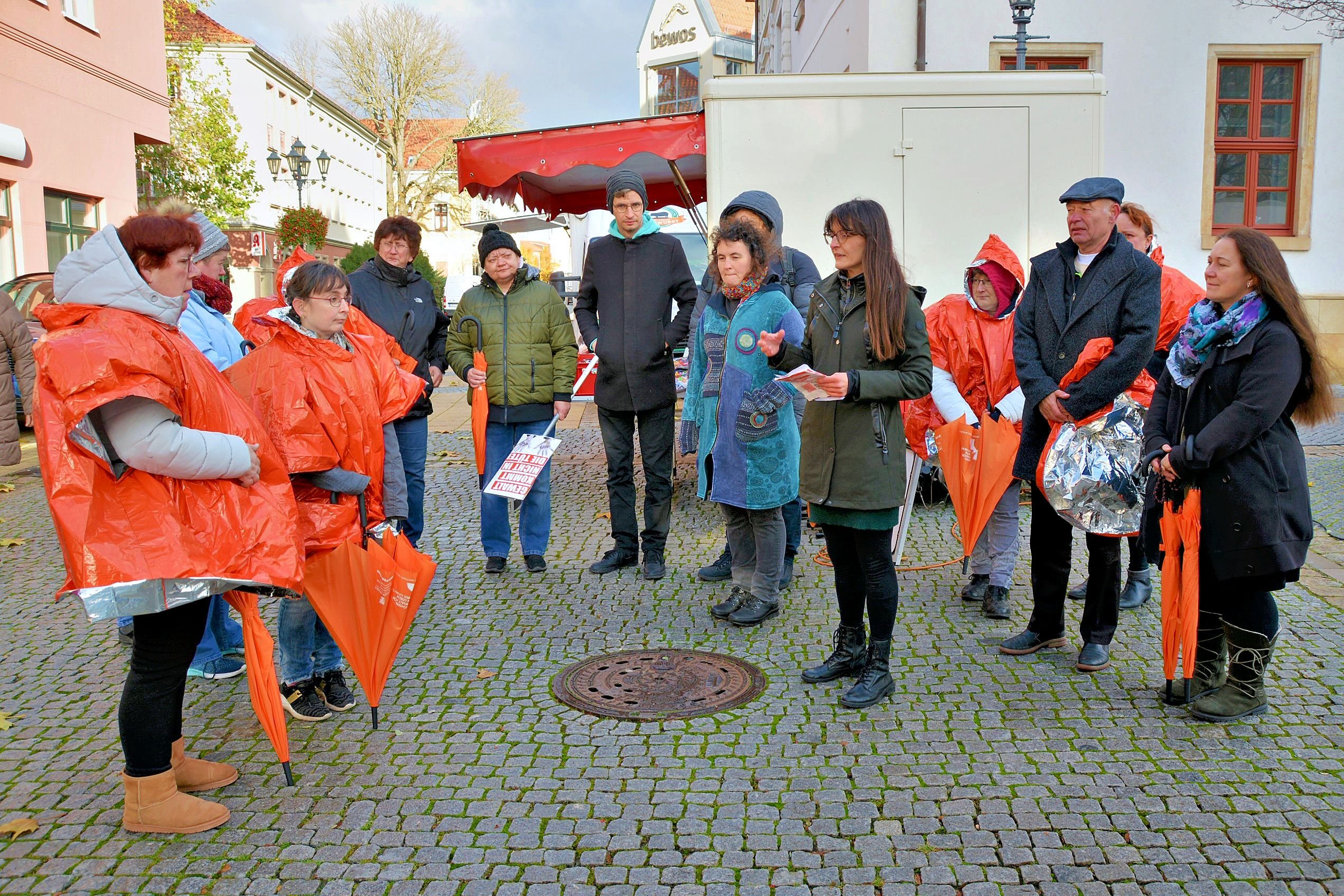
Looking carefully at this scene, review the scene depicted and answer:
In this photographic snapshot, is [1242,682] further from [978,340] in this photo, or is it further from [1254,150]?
[1254,150]

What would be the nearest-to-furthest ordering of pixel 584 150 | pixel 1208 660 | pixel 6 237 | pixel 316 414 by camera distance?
pixel 316 414, pixel 1208 660, pixel 584 150, pixel 6 237

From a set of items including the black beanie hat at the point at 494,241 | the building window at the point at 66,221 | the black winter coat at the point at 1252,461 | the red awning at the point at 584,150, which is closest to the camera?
the black winter coat at the point at 1252,461

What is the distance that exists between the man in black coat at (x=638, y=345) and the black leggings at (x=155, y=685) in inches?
123

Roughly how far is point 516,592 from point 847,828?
296 centimetres

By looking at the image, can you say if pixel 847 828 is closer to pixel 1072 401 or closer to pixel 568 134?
pixel 1072 401

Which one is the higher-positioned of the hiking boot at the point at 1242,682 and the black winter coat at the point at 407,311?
the black winter coat at the point at 407,311

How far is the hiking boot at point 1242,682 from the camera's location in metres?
3.86

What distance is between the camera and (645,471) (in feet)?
19.9

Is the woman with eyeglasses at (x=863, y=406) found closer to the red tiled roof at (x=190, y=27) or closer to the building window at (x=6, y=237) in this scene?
the building window at (x=6, y=237)

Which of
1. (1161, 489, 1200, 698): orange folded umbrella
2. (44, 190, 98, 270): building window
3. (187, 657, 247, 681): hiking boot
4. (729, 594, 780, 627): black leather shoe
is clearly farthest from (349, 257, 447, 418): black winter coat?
(44, 190, 98, 270): building window

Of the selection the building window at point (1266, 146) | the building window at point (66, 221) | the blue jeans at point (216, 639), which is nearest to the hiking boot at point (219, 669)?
the blue jeans at point (216, 639)

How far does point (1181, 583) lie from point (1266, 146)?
1348 cm

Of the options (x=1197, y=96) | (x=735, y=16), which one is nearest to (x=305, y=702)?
(x=1197, y=96)

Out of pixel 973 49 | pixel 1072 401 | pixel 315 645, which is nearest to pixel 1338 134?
pixel 973 49
